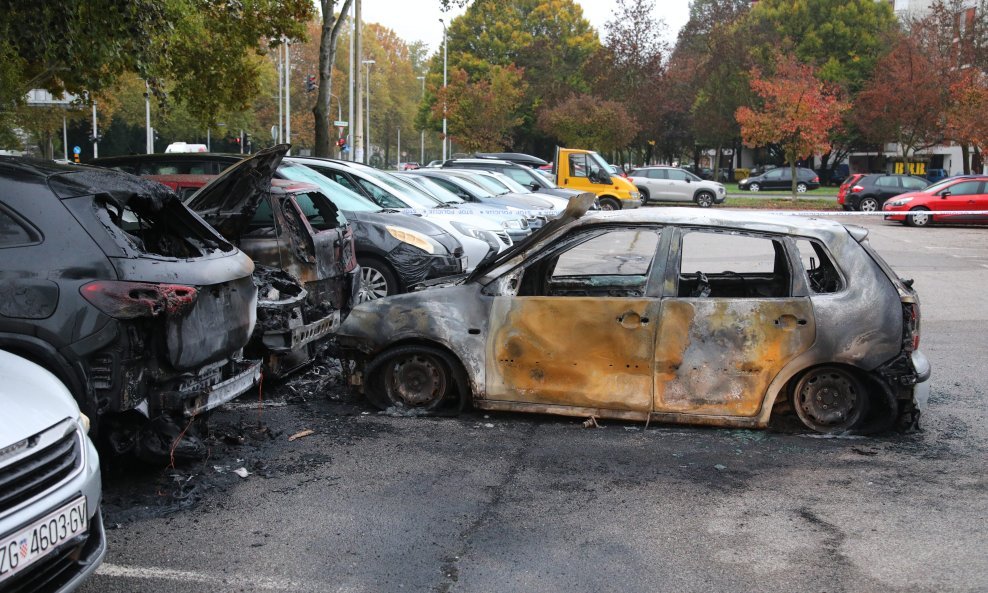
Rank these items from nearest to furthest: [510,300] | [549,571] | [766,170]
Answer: [549,571] → [510,300] → [766,170]

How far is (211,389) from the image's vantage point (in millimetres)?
5441

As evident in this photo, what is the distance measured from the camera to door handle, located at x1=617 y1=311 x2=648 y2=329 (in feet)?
20.7

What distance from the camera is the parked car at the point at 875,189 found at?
111 ft

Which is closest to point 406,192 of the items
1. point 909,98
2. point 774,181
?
point 909,98

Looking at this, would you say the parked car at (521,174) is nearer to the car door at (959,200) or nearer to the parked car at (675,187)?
the car door at (959,200)

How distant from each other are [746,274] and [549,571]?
3987 mm

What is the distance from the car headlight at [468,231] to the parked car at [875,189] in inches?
959

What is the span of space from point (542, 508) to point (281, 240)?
391 centimetres

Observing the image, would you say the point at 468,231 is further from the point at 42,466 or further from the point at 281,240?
the point at 42,466

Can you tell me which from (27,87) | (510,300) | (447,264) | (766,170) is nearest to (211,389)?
(510,300)

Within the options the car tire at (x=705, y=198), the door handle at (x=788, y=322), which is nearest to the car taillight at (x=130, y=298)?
the door handle at (x=788, y=322)

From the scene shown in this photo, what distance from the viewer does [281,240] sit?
8.02m

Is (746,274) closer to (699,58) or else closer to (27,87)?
(27,87)

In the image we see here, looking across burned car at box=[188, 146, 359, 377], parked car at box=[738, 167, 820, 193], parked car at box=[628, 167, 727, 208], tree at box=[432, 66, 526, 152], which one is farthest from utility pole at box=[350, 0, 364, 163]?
parked car at box=[738, 167, 820, 193]
